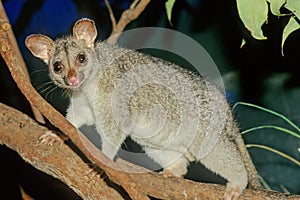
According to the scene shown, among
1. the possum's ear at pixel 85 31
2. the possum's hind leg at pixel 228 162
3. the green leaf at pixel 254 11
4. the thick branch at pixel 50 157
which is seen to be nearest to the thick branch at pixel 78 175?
the thick branch at pixel 50 157

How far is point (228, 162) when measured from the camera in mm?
2834

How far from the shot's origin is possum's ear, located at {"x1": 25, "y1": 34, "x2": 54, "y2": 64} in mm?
2776

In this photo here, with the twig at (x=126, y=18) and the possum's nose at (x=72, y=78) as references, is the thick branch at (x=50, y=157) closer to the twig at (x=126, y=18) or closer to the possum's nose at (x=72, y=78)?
the possum's nose at (x=72, y=78)

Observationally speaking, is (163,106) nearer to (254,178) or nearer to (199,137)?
(199,137)

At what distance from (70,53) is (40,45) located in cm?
17

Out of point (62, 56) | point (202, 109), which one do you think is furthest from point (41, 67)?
point (202, 109)

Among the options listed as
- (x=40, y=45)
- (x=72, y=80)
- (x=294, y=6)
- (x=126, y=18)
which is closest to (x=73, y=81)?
(x=72, y=80)

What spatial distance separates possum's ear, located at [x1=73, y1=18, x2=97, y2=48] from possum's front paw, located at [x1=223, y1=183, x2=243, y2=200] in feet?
3.53

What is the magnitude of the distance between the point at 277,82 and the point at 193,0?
2.76 ft

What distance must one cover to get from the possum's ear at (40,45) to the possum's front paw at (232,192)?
1.21 meters

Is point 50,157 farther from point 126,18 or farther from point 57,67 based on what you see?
point 126,18

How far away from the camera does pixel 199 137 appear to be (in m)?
2.90

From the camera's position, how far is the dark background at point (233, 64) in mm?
3779

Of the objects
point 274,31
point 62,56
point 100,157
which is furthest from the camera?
point 274,31
